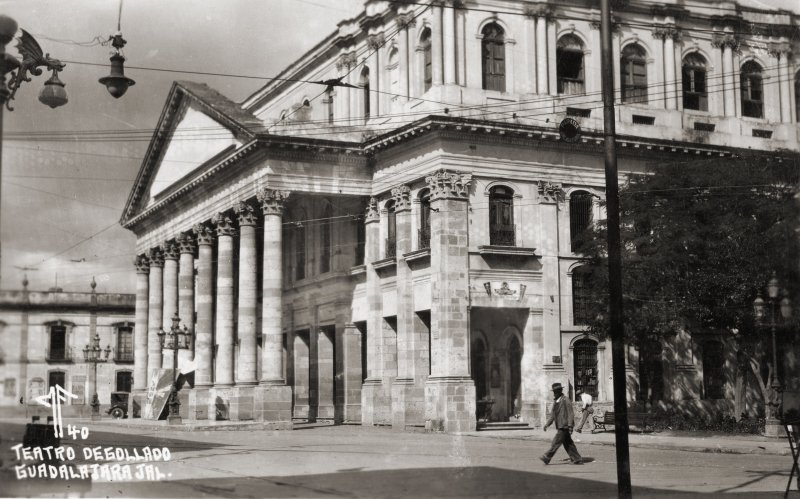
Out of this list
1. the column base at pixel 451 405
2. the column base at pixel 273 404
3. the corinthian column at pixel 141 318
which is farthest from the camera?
the corinthian column at pixel 141 318

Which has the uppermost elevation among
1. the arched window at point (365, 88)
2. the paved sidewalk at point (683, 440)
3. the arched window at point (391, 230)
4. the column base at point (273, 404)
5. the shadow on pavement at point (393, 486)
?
the arched window at point (365, 88)

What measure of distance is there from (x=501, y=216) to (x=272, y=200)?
833 cm

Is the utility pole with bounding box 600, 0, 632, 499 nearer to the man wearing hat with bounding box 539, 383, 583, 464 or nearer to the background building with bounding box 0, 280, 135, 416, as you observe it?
the man wearing hat with bounding box 539, 383, 583, 464

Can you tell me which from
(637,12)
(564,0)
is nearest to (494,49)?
(564,0)

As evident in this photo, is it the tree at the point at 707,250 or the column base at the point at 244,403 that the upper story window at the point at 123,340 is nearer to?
the column base at the point at 244,403

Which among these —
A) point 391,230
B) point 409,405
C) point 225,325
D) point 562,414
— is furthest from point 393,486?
point 225,325

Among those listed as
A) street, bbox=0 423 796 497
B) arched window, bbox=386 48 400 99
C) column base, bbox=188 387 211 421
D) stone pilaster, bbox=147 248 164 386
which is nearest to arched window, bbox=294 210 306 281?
column base, bbox=188 387 211 421

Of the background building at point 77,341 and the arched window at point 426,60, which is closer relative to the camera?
the arched window at point 426,60

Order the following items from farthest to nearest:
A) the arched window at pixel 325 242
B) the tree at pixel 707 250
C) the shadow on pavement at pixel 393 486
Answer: the arched window at pixel 325 242 → the tree at pixel 707 250 → the shadow on pavement at pixel 393 486

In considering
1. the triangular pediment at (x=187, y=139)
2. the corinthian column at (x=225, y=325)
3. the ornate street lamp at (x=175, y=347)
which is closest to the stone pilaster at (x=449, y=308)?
the triangular pediment at (x=187, y=139)

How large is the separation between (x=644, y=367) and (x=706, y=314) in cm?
703

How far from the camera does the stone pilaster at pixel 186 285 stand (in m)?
47.0

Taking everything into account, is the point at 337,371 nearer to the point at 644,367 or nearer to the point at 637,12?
the point at 644,367

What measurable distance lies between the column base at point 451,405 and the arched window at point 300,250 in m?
12.5
